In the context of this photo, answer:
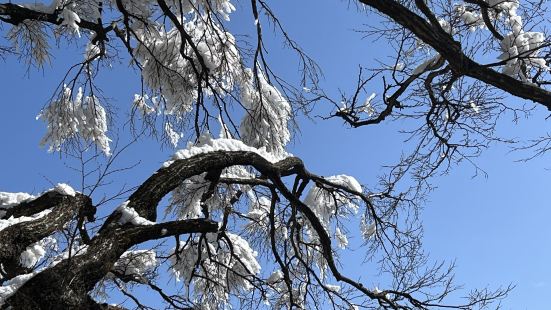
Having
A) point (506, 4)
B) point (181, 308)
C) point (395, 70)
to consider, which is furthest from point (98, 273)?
point (506, 4)

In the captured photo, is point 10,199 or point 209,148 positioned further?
point 209,148

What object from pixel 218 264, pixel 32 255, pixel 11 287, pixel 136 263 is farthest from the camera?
pixel 218 264

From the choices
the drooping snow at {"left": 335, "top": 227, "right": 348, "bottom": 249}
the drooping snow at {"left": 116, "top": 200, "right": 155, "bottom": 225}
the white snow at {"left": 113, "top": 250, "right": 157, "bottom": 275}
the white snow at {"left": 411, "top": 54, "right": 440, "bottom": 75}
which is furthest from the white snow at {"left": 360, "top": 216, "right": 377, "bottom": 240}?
the drooping snow at {"left": 116, "top": 200, "right": 155, "bottom": 225}

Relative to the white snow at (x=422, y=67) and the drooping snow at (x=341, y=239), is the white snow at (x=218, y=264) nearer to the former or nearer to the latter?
the drooping snow at (x=341, y=239)

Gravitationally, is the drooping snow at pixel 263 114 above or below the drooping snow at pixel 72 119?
above

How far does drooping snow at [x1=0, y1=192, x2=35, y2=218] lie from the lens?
12.2ft

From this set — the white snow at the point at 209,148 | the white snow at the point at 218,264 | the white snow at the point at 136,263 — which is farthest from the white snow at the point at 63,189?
the white snow at the point at 218,264

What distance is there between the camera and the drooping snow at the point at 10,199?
146 inches

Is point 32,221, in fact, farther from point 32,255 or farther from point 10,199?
point 32,255

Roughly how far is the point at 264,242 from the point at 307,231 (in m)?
0.72

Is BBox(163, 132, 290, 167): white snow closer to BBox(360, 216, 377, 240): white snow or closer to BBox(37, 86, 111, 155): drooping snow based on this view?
BBox(360, 216, 377, 240): white snow

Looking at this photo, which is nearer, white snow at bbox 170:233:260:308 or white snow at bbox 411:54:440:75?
white snow at bbox 411:54:440:75

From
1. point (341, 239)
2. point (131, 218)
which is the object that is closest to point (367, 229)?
point (341, 239)

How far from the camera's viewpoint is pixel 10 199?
12.5ft
